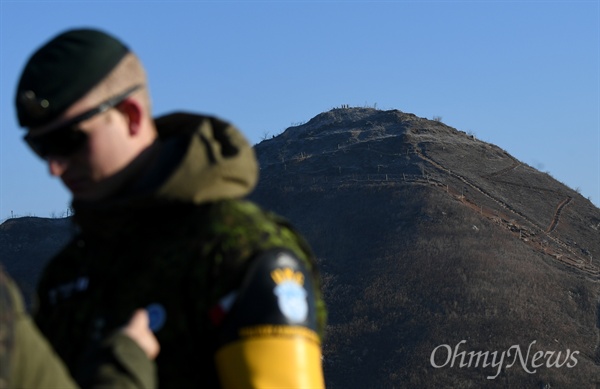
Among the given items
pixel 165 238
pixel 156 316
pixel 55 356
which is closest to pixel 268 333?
pixel 156 316

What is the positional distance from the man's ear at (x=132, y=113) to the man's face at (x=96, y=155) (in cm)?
1

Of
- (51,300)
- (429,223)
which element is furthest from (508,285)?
(51,300)

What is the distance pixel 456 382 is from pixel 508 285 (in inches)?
249

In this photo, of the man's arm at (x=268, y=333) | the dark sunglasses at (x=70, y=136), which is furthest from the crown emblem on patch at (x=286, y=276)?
the dark sunglasses at (x=70, y=136)

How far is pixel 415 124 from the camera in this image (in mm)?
46594

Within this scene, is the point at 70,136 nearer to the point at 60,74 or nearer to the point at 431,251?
the point at 60,74

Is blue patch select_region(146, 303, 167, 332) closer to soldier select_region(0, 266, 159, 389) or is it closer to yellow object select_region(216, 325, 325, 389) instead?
soldier select_region(0, 266, 159, 389)

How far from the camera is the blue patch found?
9.43 ft

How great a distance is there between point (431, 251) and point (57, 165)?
3331 cm

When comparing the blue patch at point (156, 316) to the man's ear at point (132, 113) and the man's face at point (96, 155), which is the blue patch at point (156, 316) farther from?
the man's ear at point (132, 113)

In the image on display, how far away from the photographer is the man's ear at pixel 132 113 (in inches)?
121

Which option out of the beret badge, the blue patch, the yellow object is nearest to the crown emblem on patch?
the yellow object

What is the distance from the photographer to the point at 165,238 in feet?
9.91

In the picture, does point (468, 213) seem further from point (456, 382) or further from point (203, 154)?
point (203, 154)
